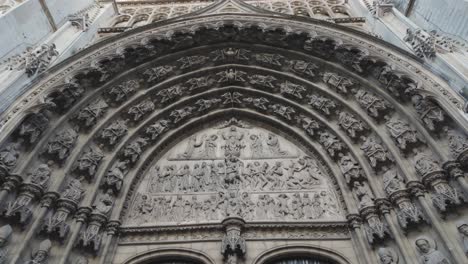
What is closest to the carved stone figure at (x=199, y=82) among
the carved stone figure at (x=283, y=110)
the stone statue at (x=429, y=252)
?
the carved stone figure at (x=283, y=110)

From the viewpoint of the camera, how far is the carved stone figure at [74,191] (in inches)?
237

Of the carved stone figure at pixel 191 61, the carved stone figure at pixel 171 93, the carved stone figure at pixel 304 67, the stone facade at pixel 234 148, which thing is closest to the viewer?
the stone facade at pixel 234 148

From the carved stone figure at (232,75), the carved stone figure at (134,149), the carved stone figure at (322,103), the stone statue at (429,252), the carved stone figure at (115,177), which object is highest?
the carved stone figure at (232,75)

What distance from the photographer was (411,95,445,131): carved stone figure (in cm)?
583

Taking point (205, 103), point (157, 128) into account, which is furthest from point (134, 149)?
point (205, 103)

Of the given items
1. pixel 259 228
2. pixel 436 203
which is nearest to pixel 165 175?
pixel 259 228

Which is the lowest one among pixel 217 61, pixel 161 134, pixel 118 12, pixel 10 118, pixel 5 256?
pixel 5 256

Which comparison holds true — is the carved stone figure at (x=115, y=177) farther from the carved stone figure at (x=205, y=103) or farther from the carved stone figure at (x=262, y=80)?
the carved stone figure at (x=262, y=80)

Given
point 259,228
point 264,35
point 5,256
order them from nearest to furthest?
point 5,256
point 259,228
point 264,35

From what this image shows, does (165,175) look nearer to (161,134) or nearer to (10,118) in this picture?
(161,134)

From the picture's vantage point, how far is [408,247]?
17.8 ft

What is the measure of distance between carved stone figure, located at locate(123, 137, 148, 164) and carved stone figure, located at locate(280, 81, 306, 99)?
11.4ft

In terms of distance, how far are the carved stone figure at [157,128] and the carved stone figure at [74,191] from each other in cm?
200

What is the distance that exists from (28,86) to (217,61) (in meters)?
4.28
